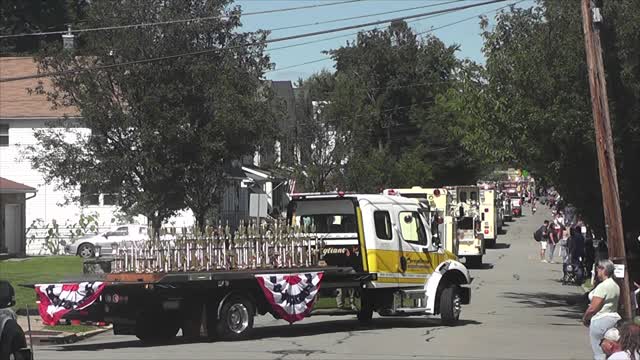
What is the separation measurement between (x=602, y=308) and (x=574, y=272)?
65.1 feet

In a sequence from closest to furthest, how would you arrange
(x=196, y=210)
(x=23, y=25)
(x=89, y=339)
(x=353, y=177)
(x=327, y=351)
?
(x=327, y=351), (x=89, y=339), (x=196, y=210), (x=353, y=177), (x=23, y=25)

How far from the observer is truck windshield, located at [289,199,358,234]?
1911 cm

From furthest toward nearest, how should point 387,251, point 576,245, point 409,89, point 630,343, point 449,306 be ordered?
1. point 409,89
2. point 576,245
3. point 449,306
4. point 387,251
5. point 630,343

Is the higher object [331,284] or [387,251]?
[387,251]

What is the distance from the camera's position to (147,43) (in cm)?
2712

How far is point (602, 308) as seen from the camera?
12.4 meters

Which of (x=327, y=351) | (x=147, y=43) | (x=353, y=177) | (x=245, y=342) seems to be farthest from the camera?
(x=353, y=177)

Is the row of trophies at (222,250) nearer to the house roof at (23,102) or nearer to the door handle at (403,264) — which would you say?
the door handle at (403,264)

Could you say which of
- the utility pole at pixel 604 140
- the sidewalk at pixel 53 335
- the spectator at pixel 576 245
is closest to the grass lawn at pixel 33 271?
the sidewalk at pixel 53 335

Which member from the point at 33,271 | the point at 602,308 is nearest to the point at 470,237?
the point at 33,271

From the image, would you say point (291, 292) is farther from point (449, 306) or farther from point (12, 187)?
point (12, 187)

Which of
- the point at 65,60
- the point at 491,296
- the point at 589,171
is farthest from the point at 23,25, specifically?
the point at 589,171

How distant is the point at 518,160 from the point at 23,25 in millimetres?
55433

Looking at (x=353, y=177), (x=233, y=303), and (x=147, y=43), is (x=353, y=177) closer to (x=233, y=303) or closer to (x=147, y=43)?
(x=147, y=43)
